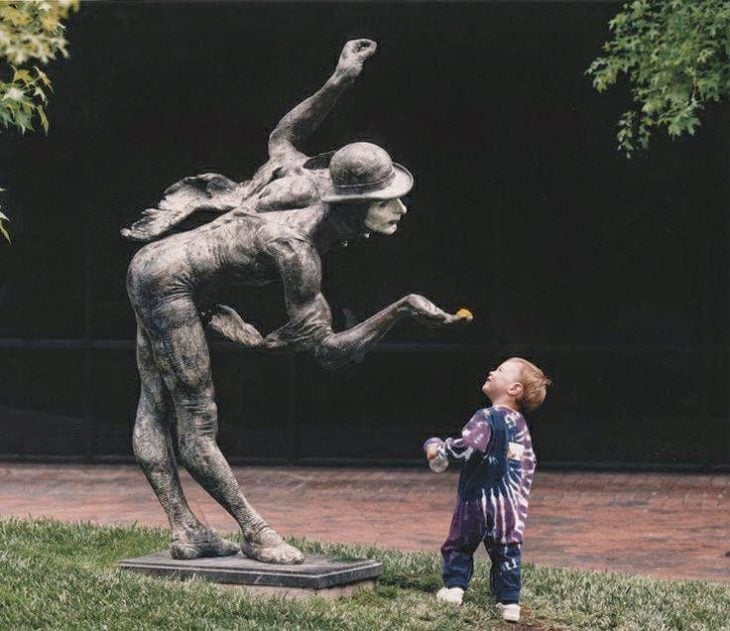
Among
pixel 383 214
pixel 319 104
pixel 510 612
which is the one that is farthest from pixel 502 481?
pixel 319 104

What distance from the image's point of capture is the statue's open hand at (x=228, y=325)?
9.11m

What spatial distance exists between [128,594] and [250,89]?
761cm

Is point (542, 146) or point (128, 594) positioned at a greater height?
point (542, 146)

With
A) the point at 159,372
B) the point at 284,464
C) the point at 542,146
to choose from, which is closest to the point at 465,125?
the point at 542,146

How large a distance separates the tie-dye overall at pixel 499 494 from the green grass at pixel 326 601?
278 mm

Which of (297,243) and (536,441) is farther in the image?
(536,441)

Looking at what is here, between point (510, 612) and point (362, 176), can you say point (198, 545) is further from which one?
point (362, 176)

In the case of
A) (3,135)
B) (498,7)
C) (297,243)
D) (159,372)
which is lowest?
(159,372)

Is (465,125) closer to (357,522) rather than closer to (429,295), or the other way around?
(429,295)

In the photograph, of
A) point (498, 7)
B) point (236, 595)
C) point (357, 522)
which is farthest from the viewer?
point (498, 7)

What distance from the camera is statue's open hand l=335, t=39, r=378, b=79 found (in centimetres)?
921

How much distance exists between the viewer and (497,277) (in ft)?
51.3

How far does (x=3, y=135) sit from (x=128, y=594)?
7.78 metres

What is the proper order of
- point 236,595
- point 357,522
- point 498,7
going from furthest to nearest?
point 498,7, point 357,522, point 236,595
